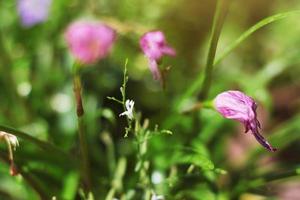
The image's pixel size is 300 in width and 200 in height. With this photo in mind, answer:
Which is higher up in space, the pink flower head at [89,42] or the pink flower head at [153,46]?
the pink flower head at [153,46]

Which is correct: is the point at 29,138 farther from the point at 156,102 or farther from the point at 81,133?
the point at 156,102

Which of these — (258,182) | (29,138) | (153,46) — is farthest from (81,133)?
(258,182)

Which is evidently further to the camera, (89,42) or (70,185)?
(70,185)

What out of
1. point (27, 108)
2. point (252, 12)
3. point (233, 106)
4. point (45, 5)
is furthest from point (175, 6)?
point (233, 106)

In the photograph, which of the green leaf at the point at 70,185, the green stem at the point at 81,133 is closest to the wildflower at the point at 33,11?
the green leaf at the point at 70,185

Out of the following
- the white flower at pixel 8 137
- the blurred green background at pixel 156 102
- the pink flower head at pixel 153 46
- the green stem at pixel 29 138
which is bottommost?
the white flower at pixel 8 137

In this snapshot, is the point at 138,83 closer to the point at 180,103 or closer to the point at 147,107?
the point at 147,107

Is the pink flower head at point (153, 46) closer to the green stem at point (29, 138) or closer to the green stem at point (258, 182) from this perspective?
the green stem at point (29, 138)
